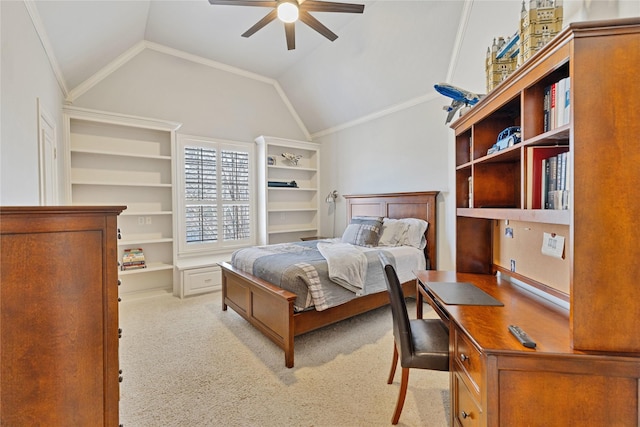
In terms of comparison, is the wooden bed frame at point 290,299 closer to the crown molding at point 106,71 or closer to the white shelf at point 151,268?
the white shelf at point 151,268

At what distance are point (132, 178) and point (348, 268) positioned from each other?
3440 millimetres

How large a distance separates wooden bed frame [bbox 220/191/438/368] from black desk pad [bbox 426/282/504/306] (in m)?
1.14

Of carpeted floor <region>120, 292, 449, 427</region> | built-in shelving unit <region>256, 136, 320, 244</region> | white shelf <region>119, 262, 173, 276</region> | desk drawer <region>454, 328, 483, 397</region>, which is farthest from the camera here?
built-in shelving unit <region>256, 136, 320, 244</region>

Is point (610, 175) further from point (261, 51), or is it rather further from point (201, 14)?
point (261, 51)

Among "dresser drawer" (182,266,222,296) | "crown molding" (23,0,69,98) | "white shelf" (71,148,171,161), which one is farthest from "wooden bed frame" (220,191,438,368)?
"crown molding" (23,0,69,98)

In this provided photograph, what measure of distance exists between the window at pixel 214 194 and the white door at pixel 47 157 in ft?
4.91

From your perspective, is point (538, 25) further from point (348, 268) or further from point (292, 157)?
point (292, 157)

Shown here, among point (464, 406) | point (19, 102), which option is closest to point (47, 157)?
point (19, 102)

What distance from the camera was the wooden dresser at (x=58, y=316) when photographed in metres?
0.99

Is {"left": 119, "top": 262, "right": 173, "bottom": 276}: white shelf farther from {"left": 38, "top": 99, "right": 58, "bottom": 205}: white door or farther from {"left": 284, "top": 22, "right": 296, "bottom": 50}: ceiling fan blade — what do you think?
{"left": 284, "top": 22, "right": 296, "bottom": 50}: ceiling fan blade

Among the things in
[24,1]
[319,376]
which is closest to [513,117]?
[319,376]

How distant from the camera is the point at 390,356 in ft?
8.15

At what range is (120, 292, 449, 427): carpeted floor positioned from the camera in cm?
179

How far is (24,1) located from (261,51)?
A: 114 inches
